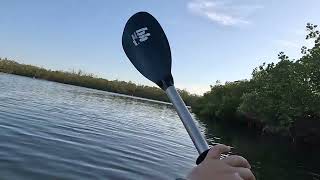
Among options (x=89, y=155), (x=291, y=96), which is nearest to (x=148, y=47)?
(x=89, y=155)

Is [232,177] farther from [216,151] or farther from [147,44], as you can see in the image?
[147,44]

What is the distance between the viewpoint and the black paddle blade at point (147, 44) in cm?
176

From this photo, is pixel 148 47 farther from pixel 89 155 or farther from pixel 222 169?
pixel 89 155

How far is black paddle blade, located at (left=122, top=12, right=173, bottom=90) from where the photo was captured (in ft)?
5.78

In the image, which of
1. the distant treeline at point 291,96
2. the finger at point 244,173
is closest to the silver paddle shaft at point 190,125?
the finger at point 244,173

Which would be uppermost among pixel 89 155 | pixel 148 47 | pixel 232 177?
pixel 148 47

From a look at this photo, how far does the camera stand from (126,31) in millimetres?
1786

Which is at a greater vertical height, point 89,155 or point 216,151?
point 216,151

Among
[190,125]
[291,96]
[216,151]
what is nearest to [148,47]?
[190,125]

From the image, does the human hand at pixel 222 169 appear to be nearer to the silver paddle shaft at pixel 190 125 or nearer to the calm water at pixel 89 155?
the silver paddle shaft at pixel 190 125

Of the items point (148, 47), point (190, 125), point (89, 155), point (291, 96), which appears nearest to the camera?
point (190, 125)

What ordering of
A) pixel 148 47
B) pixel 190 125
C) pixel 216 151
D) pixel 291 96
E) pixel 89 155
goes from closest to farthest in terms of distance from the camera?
pixel 216 151, pixel 190 125, pixel 148 47, pixel 89 155, pixel 291 96

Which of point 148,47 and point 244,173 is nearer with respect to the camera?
point 244,173

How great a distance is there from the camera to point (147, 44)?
1.77m
